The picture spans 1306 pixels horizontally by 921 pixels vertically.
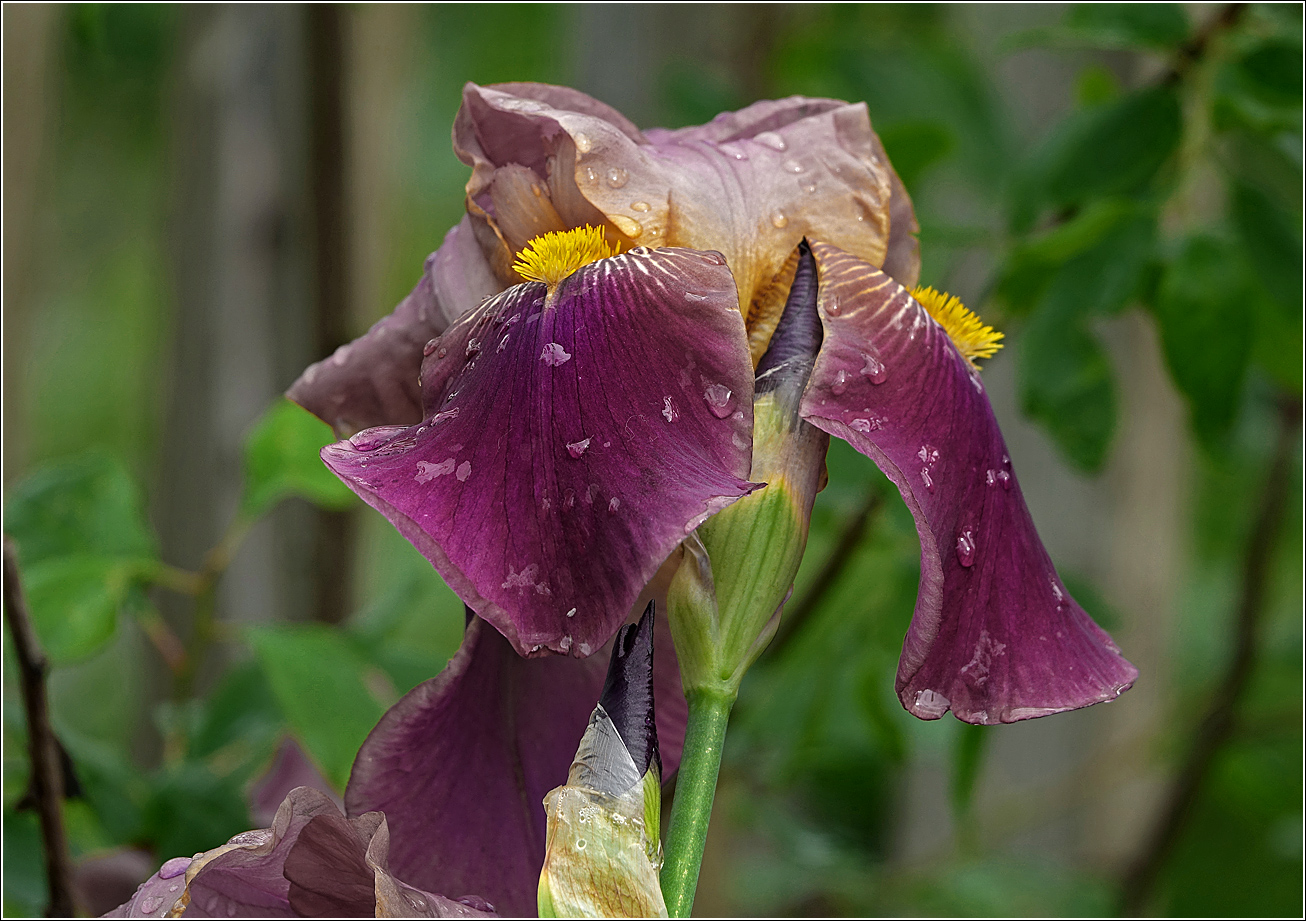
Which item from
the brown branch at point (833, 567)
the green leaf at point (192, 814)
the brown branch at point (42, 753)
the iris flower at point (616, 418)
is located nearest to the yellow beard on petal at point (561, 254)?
the iris flower at point (616, 418)

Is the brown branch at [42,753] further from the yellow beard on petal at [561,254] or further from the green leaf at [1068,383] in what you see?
the green leaf at [1068,383]

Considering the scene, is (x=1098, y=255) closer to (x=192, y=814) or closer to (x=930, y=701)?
(x=930, y=701)

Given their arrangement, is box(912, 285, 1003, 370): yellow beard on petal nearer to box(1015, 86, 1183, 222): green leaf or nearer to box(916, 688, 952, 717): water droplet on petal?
box(916, 688, 952, 717): water droplet on petal

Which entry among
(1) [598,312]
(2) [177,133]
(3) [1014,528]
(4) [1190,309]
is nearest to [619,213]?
(1) [598,312]

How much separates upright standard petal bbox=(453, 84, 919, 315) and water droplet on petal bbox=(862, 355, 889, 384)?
0.18ft

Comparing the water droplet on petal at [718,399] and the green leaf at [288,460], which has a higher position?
the water droplet on petal at [718,399]

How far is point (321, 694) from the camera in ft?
1.94

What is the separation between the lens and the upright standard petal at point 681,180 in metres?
0.35

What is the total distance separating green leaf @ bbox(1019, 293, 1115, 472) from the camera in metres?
0.66

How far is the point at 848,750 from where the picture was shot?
Result: 3.59 ft

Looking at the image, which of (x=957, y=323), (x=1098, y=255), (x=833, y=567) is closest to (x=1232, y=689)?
(x=833, y=567)

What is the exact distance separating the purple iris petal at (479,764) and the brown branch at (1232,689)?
88 centimetres

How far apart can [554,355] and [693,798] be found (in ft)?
0.42

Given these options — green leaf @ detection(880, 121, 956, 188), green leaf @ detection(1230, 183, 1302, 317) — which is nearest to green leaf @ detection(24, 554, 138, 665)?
green leaf @ detection(880, 121, 956, 188)
